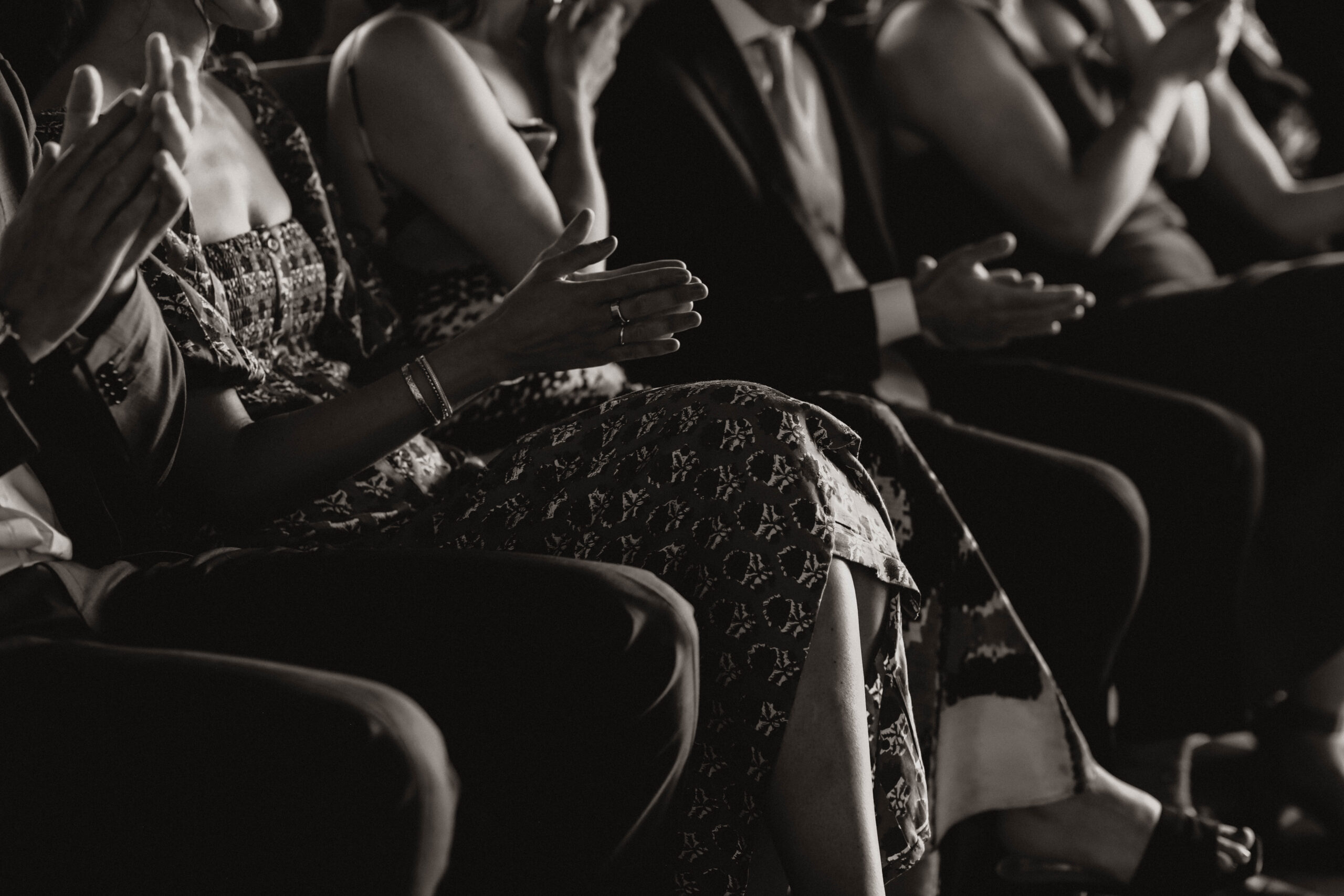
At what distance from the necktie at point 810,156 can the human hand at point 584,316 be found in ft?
1.97

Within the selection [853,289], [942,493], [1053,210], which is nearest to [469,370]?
[942,493]

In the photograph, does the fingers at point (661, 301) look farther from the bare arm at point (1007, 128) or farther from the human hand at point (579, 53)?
the bare arm at point (1007, 128)

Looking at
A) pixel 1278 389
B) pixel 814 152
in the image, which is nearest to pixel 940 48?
pixel 814 152

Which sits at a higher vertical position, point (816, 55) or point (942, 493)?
point (816, 55)

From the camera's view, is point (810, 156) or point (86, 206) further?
point (810, 156)

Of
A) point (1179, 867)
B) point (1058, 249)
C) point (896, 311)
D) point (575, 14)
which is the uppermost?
point (575, 14)

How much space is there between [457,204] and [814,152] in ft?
1.91

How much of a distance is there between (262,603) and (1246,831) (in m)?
0.95

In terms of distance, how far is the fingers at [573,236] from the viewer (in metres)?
0.96

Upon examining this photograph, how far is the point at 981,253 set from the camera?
143 cm

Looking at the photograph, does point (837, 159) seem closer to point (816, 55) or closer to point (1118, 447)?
point (816, 55)

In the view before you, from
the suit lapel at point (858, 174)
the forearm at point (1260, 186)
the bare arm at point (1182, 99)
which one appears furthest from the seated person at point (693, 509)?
the forearm at point (1260, 186)

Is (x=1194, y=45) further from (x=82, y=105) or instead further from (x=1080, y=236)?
(x=82, y=105)

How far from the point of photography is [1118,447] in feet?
4.85
